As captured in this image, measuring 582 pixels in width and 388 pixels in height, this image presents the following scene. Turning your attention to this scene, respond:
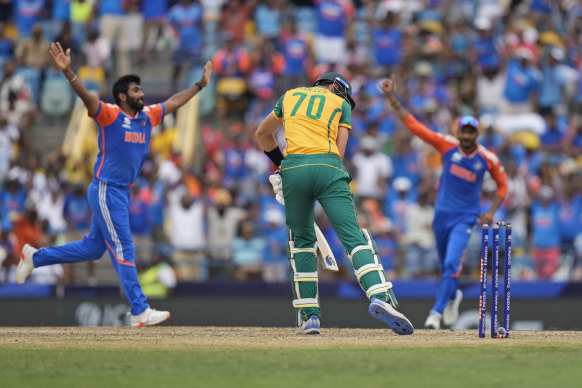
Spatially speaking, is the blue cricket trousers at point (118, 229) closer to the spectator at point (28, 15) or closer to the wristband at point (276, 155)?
the wristband at point (276, 155)

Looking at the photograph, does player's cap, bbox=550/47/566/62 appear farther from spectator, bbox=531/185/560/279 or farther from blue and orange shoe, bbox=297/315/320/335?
blue and orange shoe, bbox=297/315/320/335

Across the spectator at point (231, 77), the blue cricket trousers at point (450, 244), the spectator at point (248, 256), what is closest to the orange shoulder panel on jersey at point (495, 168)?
the blue cricket trousers at point (450, 244)

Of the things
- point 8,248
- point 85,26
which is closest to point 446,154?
point 8,248

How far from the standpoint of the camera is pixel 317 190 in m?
9.45

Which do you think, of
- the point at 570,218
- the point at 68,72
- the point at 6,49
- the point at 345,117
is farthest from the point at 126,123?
the point at 6,49

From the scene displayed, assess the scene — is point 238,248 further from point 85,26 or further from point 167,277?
point 85,26

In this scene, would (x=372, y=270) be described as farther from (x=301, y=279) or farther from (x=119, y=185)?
(x=119, y=185)

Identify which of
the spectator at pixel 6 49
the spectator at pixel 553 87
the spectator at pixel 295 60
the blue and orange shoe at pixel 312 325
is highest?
the spectator at pixel 6 49

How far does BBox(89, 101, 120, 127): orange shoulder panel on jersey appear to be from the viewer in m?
10.8

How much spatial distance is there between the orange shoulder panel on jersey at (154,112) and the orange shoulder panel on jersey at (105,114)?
446 millimetres

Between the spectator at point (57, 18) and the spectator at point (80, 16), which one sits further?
the spectator at point (57, 18)

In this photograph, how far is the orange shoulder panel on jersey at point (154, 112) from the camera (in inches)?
446

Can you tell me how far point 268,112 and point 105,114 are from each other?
942cm

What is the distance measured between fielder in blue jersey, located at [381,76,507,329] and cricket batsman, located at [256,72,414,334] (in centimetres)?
273
